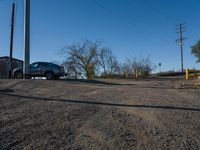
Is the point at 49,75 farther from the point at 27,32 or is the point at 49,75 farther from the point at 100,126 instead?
the point at 100,126

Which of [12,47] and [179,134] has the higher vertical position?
[12,47]

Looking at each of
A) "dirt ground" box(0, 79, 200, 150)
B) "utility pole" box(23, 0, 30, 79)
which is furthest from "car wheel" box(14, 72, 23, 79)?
"dirt ground" box(0, 79, 200, 150)

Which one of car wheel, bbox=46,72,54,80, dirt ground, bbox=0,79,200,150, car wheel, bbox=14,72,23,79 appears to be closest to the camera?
dirt ground, bbox=0,79,200,150

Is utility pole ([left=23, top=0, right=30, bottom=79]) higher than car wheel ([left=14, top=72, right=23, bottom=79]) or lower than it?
higher

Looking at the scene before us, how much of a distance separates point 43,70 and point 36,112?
12.1 metres

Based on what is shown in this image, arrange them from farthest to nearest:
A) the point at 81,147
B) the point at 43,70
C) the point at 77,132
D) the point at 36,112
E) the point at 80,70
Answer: the point at 80,70
the point at 43,70
the point at 36,112
the point at 77,132
the point at 81,147

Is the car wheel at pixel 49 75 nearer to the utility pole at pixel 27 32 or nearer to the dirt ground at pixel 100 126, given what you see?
the utility pole at pixel 27 32

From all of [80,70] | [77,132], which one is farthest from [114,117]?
[80,70]

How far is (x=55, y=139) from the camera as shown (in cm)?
376

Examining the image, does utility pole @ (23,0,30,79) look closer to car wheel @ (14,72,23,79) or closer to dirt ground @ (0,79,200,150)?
→ car wheel @ (14,72,23,79)

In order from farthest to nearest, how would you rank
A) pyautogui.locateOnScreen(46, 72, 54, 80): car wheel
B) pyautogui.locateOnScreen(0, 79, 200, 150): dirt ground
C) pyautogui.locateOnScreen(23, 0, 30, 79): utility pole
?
pyautogui.locateOnScreen(23, 0, 30, 79): utility pole < pyautogui.locateOnScreen(46, 72, 54, 80): car wheel < pyautogui.locateOnScreen(0, 79, 200, 150): dirt ground

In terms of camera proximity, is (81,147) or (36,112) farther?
(36,112)

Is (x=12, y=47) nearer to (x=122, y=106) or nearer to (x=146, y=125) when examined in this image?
(x=122, y=106)

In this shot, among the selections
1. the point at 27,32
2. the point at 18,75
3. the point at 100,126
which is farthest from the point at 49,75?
the point at 100,126
